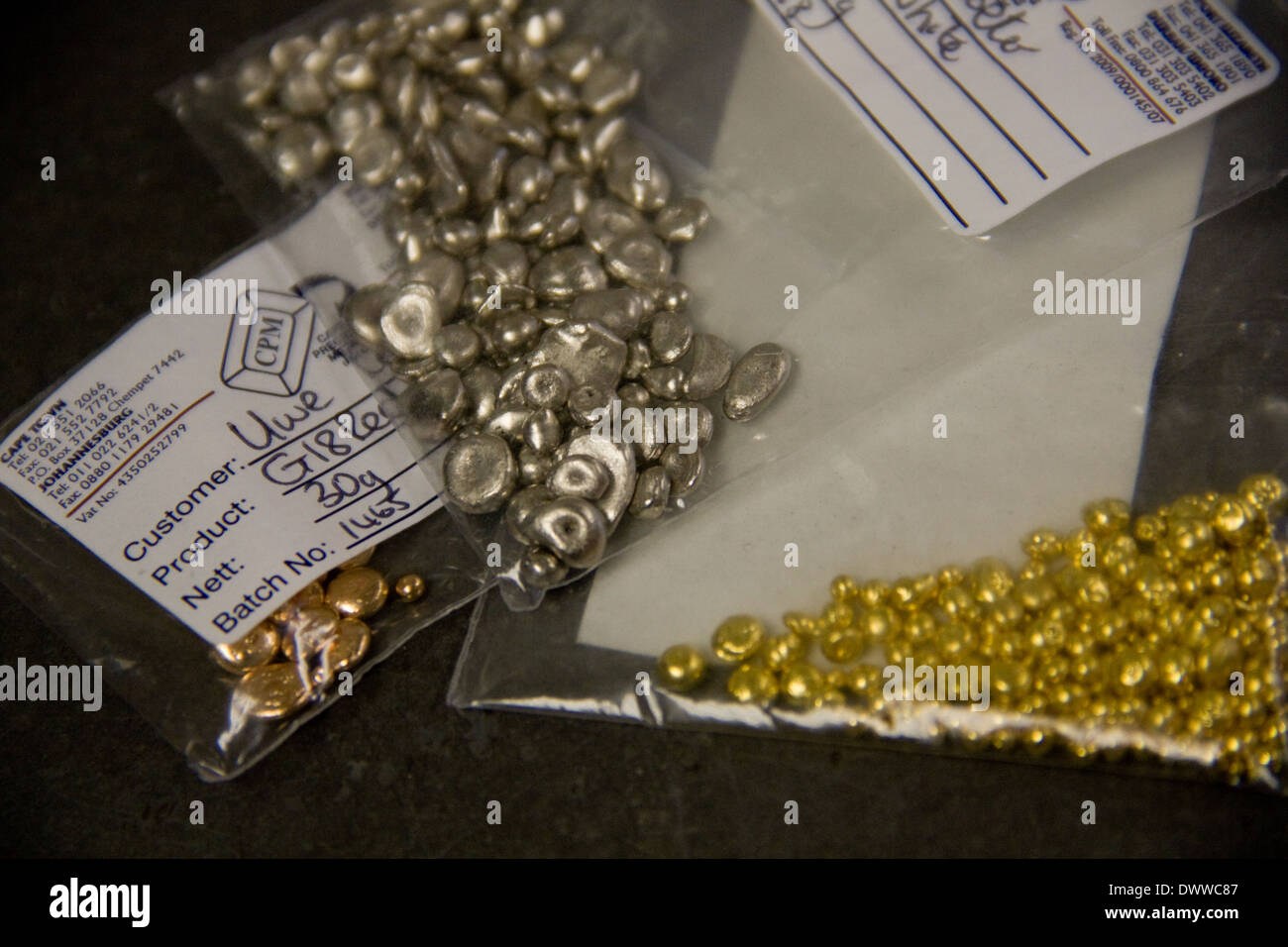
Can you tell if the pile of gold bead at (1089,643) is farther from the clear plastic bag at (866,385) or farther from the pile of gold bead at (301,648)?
the pile of gold bead at (301,648)

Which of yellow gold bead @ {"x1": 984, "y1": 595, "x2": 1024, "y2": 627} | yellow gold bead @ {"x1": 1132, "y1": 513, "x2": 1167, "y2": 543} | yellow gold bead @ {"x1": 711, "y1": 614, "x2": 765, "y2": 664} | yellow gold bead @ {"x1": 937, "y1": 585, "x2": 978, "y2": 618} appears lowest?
yellow gold bead @ {"x1": 1132, "y1": 513, "x2": 1167, "y2": 543}

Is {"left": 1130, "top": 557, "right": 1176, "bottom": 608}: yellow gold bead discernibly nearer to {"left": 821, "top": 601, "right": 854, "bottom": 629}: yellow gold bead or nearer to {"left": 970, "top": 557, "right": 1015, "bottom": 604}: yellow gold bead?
{"left": 970, "top": 557, "right": 1015, "bottom": 604}: yellow gold bead

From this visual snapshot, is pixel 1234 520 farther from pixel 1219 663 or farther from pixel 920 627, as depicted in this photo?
pixel 920 627

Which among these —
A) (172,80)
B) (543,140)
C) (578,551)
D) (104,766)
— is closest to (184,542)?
(104,766)

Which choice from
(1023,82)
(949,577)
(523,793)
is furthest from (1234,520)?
A: (523,793)

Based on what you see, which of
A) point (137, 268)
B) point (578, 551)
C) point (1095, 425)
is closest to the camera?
point (578, 551)

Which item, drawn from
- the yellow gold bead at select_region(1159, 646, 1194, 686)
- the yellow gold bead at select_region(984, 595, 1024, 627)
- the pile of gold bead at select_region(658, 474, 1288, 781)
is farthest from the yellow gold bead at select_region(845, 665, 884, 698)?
the yellow gold bead at select_region(1159, 646, 1194, 686)
